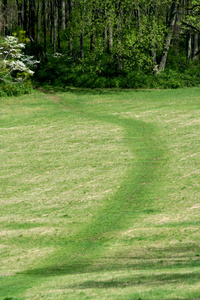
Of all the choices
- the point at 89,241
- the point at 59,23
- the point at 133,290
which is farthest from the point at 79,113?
the point at 59,23

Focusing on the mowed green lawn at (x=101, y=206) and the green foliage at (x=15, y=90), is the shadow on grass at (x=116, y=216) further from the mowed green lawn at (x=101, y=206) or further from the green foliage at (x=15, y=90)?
the green foliage at (x=15, y=90)

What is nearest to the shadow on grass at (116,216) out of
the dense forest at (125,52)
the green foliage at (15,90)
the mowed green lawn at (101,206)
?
the mowed green lawn at (101,206)

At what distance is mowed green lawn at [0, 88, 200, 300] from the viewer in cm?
877

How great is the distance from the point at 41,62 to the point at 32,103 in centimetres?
1242

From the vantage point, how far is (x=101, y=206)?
1558cm

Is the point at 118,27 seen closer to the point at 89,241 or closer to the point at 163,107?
the point at 163,107

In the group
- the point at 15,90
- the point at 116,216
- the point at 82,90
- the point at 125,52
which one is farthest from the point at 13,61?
the point at 125,52

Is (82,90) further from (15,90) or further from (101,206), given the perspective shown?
(101,206)

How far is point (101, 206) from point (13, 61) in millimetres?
16071

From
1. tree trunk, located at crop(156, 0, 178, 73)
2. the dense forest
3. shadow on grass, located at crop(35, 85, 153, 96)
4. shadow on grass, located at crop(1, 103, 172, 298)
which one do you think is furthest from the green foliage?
shadow on grass, located at crop(1, 103, 172, 298)

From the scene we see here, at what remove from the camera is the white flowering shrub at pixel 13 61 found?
2042cm

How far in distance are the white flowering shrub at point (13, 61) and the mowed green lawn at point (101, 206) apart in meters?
4.20

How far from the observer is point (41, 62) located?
50.6m

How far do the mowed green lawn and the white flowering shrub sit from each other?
4.20 meters
